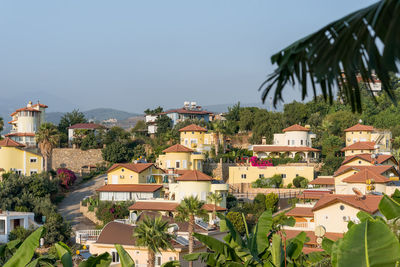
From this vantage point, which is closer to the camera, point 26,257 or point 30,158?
point 26,257

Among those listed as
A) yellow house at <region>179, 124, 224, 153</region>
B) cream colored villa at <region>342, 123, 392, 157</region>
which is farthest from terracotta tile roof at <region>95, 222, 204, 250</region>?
cream colored villa at <region>342, 123, 392, 157</region>

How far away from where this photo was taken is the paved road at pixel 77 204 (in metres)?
65.4

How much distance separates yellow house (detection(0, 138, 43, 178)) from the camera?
3027 inches

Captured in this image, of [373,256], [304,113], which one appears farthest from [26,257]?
[304,113]

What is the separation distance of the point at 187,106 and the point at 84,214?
40946 millimetres

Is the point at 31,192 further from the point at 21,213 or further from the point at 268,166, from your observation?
the point at 268,166

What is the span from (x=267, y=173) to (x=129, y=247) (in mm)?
32364

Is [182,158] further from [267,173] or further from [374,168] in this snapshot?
[374,168]

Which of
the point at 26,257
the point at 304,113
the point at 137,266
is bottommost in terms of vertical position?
the point at 137,266

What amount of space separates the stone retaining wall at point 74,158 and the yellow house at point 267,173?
20.9 metres

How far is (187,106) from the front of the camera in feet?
349

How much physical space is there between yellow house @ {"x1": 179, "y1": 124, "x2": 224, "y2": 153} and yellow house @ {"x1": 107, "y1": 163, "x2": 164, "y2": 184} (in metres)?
9.36

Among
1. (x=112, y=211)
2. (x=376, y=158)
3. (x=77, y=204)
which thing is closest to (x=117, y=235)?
(x=112, y=211)

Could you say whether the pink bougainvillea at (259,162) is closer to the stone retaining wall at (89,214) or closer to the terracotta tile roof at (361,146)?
the terracotta tile roof at (361,146)
